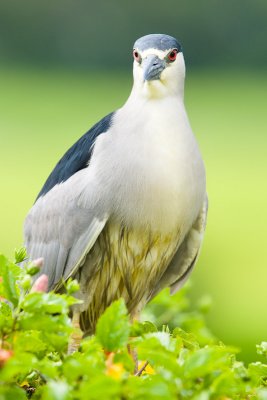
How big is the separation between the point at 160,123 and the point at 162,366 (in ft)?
3.48

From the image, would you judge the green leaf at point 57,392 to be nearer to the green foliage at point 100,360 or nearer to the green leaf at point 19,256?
the green foliage at point 100,360

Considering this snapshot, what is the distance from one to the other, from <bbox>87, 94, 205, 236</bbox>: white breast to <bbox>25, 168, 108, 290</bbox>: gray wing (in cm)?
4

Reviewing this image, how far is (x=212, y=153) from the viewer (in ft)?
25.2

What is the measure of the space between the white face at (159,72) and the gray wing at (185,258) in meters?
0.30

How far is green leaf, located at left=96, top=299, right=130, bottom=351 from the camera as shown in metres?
1.04

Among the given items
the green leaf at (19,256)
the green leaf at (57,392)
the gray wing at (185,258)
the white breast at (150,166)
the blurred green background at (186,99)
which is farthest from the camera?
the blurred green background at (186,99)

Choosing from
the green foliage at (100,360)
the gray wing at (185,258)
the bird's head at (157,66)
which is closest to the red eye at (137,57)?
the bird's head at (157,66)

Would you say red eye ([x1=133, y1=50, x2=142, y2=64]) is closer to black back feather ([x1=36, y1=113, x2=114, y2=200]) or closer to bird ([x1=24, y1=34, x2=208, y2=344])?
bird ([x1=24, y1=34, x2=208, y2=344])

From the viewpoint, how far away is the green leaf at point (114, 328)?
104cm

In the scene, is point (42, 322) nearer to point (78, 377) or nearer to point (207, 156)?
point (78, 377)

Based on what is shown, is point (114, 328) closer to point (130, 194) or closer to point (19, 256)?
point (19, 256)

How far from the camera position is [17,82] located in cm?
955

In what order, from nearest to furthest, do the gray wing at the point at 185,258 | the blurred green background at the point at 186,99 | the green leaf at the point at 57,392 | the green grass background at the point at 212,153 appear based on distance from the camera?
the green leaf at the point at 57,392
the gray wing at the point at 185,258
the green grass background at the point at 212,153
the blurred green background at the point at 186,99

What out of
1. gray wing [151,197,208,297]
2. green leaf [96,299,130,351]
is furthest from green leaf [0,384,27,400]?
gray wing [151,197,208,297]
